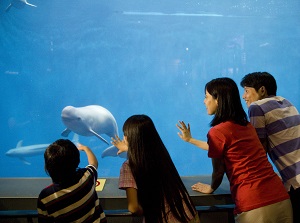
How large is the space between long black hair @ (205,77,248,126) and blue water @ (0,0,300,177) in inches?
367

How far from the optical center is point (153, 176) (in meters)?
1.28

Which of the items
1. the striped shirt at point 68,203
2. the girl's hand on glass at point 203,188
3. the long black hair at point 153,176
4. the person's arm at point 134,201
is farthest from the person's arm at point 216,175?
the striped shirt at point 68,203

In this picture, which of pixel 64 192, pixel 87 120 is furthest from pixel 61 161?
pixel 87 120

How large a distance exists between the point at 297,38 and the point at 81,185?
14350mm

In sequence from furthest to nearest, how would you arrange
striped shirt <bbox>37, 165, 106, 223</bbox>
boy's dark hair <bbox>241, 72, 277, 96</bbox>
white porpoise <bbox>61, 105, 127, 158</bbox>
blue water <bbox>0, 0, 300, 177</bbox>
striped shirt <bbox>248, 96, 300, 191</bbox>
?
blue water <bbox>0, 0, 300, 177</bbox>, white porpoise <bbox>61, 105, 127, 158</bbox>, boy's dark hair <bbox>241, 72, 277, 96</bbox>, striped shirt <bbox>248, 96, 300, 191</bbox>, striped shirt <bbox>37, 165, 106, 223</bbox>

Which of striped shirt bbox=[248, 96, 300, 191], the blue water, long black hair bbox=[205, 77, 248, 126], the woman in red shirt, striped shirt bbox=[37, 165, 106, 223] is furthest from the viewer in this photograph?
the blue water

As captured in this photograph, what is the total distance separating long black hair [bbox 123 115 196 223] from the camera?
127 cm

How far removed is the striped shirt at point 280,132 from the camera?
5.46 feet

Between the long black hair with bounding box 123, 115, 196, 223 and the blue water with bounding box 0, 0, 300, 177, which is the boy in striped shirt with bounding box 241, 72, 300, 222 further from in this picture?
the blue water with bounding box 0, 0, 300, 177

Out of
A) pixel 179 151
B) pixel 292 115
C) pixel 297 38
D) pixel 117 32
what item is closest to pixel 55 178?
pixel 292 115

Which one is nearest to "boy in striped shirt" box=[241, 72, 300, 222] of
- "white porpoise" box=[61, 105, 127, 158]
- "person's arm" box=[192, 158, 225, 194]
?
"person's arm" box=[192, 158, 225, 194]

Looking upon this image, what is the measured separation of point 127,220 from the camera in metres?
1.90

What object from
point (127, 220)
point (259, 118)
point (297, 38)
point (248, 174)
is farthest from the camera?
point (297, 38)

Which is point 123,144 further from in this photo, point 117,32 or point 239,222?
point 117,32
